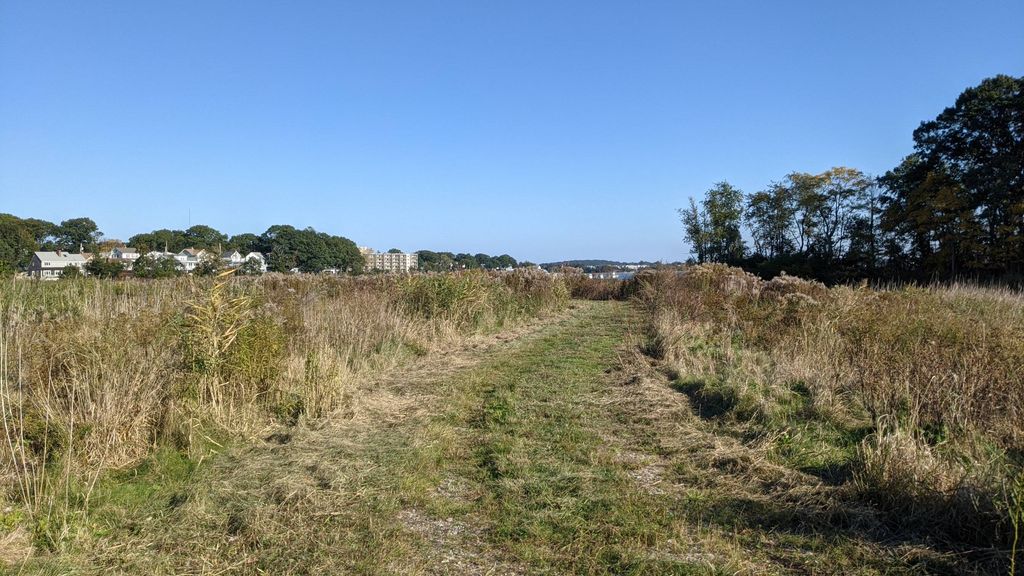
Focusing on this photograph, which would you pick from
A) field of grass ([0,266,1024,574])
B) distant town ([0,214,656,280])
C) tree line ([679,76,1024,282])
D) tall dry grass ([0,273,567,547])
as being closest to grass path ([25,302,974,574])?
field of grass ([0,266,1024,574])

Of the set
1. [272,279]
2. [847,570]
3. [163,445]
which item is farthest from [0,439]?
[272,279]

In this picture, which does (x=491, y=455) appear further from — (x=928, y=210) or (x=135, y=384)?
(x=928, y=210)

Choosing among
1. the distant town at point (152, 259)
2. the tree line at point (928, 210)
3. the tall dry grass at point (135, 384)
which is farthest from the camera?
the tree line at point (928, 210)

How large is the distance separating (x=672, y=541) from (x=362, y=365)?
5.63 m

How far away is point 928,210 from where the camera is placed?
29719 millimetres

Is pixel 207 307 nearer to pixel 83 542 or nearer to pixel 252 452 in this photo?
pixel 252 452

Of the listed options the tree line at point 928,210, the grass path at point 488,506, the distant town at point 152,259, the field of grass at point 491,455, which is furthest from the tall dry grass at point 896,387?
the tree line at point 928,210

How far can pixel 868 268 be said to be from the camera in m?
37.0

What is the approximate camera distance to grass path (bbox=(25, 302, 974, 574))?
2924mm

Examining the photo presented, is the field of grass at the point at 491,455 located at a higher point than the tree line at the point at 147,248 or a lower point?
lower

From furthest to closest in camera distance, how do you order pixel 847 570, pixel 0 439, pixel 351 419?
pixel 351 419 < pixel 0 439 < pixel 847 570

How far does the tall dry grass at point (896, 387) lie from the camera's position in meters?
3.21

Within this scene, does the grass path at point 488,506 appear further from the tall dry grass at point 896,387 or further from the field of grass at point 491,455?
Answer: the tall dry grass at point 896,387

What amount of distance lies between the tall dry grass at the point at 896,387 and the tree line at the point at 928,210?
22.1 metres
